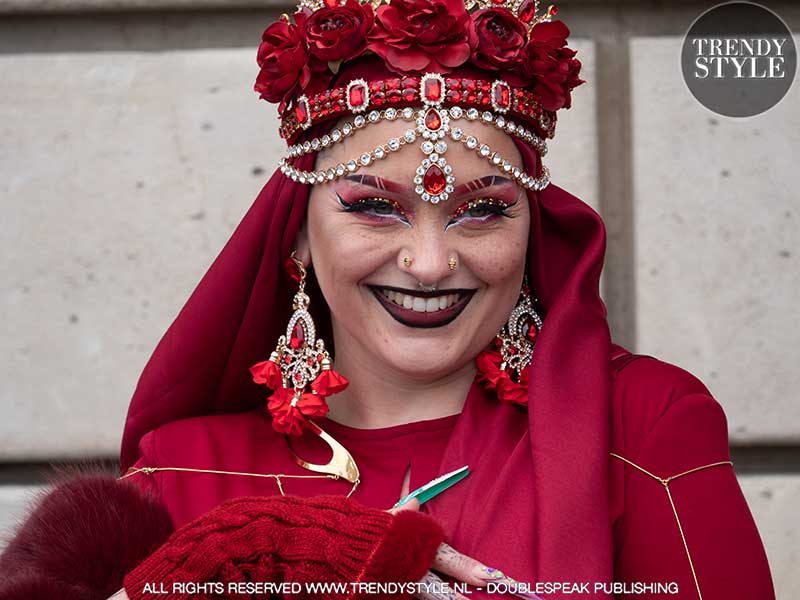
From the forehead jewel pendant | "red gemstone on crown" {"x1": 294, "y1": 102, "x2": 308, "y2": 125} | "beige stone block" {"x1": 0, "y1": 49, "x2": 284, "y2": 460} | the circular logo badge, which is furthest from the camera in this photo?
"beige stone block" {"x1": 0, "y1": 49, "x2": 284, "y2": 460}

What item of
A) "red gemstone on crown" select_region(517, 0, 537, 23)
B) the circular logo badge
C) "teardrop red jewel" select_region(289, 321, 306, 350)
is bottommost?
"teardrop red jewel" select_region(289, 321, 306, 350)

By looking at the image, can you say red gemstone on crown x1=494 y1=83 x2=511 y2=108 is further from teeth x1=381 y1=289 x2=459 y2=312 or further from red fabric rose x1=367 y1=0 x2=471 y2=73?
teeth x1=381 y1=289 x2=459 y2=312

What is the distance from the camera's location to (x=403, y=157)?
1.98 meters

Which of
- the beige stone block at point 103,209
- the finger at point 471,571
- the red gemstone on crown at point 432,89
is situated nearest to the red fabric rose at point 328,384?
the finger at point 471,571

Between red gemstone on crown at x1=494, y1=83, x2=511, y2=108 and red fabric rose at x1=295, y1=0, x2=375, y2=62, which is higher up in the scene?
red fabric rose at x1=295, y1=0, x2=375, y2=62

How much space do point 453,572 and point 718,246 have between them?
154 centimetres

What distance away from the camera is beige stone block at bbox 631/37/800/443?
307 centimetres

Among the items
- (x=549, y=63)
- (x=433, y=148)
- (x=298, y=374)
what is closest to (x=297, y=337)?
(x=298, y=374)

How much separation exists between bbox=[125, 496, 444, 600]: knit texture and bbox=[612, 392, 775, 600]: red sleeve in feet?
1.01

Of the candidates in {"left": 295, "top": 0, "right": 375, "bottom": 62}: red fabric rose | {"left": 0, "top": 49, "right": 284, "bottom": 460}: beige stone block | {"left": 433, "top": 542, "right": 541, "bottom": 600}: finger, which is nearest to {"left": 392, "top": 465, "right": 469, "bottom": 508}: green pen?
{"left": 433, "top": 542, "right": 541, "bottom": 600}: finger

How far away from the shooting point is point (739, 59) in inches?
119

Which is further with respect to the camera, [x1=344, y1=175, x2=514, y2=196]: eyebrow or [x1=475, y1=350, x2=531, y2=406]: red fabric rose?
[x1=475, y1=350, x2=531, y2=406]: red fabric rose

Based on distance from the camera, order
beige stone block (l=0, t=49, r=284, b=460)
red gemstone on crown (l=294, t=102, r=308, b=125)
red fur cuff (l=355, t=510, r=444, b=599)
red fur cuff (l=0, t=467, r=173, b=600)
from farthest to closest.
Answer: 1. beige stone block (l=0, t=49, r=284, b=460)
2. red gemstone on crown (l=294, t=102, r=308, b=125)
3. red fur cuff (l=0, t=467, r=173, b=600)
4. red fur cuff (l=355, t=510, r=444, b=599)

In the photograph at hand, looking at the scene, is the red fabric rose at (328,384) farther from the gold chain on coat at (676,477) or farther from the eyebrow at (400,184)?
the gold chain on coat at (676,477)
